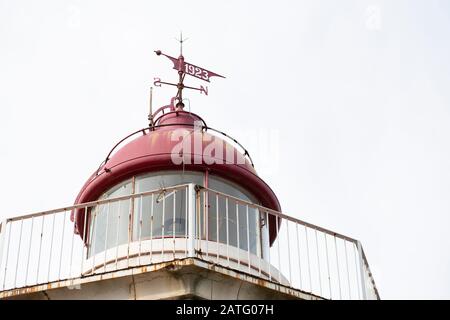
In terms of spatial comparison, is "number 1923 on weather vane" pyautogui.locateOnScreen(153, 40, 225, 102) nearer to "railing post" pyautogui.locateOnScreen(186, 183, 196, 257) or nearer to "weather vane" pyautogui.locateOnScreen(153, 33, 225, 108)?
"weather vane" pyautogui.locateOnScreen(153, 33, 225, 108)

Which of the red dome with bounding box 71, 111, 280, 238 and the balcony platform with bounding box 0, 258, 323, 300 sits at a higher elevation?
the red dome with bounding box 71, 111, 280, 238

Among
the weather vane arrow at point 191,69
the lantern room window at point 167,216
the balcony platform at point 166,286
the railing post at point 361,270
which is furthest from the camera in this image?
the weather vane arrow at point 191,69

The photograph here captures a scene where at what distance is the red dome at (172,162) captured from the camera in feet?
46.5

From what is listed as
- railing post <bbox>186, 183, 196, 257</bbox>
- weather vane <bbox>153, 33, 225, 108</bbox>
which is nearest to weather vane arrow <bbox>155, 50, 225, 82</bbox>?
weather vane <bbox>153, 33, 225, 108</bbox>

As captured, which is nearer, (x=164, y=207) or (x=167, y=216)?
(x=164, y=207)

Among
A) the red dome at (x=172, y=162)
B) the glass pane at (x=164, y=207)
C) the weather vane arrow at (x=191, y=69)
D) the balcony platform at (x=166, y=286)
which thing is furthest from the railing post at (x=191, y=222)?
the weather vane arrow at (x=191, y=69)

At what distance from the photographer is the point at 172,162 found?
14133 mm

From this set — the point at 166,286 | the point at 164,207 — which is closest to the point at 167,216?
the point at 164,207

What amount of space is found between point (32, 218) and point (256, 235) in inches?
128

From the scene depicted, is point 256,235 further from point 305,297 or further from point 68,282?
point 68,282

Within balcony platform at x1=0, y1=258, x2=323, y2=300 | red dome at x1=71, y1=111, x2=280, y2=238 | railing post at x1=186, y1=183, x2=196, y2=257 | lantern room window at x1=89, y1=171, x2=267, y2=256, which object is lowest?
balcony platform at x1=0, y1=258, x2=323, y2=300

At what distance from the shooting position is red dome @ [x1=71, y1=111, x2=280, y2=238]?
1419cm

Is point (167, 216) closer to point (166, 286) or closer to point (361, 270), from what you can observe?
point (166, 286)

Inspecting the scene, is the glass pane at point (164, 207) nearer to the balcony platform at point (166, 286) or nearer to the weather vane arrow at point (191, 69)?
the balcony platform at point (166, 286)
